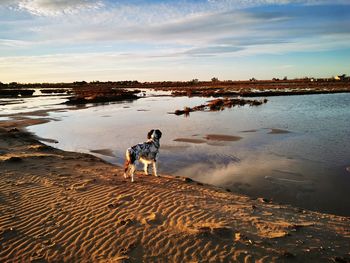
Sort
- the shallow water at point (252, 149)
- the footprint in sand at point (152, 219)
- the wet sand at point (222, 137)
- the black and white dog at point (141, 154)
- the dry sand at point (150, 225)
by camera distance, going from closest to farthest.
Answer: the dry sand at point (150, 225)
the footprint in sand at point (152, 219)
the black and white dog at point (141, 154)
the shallow water at point (252, 149)
the wet sand at point (222, 137)

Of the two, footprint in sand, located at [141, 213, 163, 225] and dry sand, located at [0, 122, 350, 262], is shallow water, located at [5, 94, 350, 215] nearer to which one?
dry sand, located at [0, 122, 350, 262]

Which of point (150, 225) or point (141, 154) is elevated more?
point (141, 154)

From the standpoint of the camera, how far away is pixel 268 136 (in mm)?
20578

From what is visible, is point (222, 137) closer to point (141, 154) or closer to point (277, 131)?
point (277, 131)

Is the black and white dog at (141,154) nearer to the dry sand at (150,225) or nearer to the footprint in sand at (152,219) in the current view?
the dry sand at (150,225)

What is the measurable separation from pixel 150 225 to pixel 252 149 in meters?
10.9

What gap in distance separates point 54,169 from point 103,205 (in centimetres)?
450

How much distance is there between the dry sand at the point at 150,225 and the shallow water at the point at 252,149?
1.74 m

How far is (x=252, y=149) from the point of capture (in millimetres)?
16969

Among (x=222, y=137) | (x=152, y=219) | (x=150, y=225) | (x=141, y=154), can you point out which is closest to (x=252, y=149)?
(x=222, y=137)

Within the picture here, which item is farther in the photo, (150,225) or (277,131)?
(277,131)

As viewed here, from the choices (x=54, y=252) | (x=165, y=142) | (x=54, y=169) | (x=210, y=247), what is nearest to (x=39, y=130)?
(x=165, y=142)

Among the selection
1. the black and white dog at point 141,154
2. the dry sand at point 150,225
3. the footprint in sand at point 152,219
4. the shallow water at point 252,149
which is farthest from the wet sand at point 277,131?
the footprint in sand at point 152,219

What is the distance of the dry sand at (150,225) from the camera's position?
625 cm
